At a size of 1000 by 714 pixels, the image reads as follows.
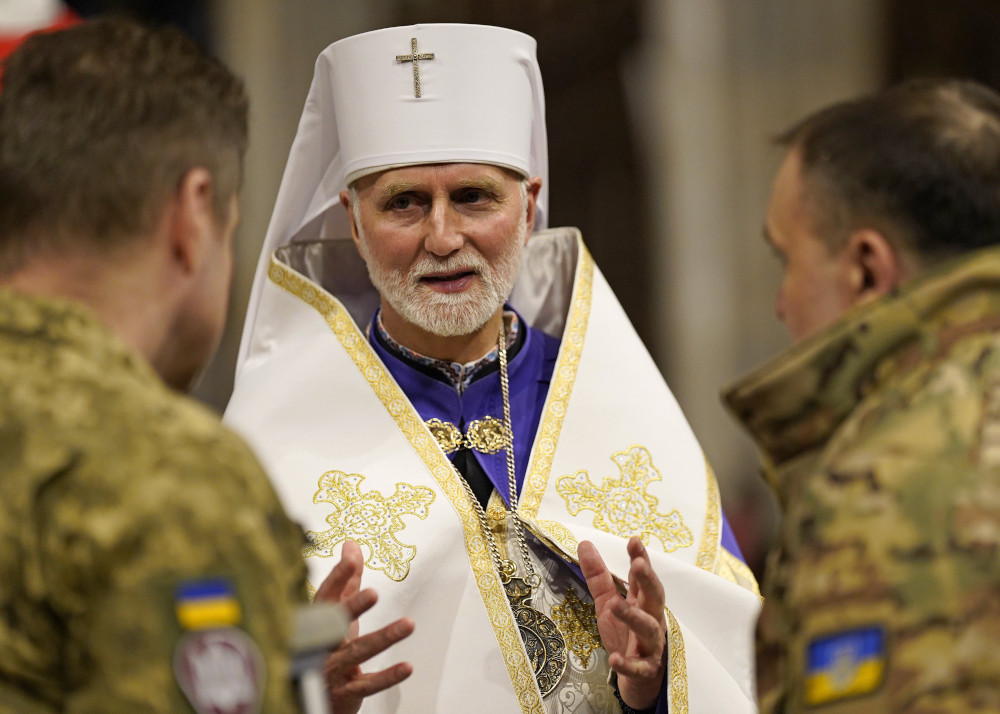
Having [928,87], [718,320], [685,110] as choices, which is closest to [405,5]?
[685,110]

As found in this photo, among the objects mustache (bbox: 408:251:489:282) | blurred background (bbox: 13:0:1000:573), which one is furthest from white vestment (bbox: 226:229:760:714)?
blurred background (bbox: 13:0:1000:573)

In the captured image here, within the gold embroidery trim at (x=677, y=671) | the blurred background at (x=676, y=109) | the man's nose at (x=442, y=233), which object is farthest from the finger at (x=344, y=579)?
the blurred background at (x=676, y=109)

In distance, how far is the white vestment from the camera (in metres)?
3.38

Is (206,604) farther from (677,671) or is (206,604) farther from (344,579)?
(677,671)

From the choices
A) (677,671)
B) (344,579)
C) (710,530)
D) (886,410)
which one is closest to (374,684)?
(344,579)

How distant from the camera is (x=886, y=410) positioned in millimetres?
1956

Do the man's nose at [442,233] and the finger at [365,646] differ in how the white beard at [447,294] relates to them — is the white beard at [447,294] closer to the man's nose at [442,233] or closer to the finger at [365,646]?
the man's nose at [442,233]

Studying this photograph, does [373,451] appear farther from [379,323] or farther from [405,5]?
[405,5]

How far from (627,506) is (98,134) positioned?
210 cm

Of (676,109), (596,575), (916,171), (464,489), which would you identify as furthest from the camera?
→ (676,109)

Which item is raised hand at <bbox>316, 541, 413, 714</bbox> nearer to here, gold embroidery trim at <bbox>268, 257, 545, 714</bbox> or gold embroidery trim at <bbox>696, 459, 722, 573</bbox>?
gold embroidery trim at <bbox>268, 257, 545, 714</bbox>

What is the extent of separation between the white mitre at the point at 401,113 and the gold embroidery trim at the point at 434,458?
18cm

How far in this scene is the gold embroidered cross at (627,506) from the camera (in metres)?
3.64

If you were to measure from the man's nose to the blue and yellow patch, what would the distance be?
2.01m
